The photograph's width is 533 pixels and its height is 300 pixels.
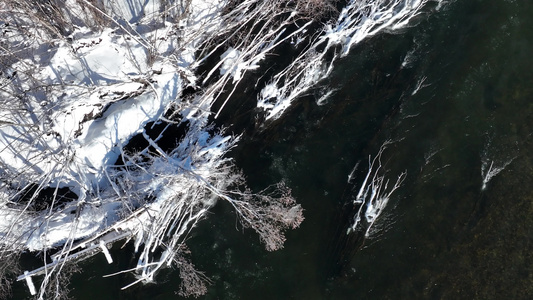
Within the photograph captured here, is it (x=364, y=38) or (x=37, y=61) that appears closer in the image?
(x=37, y=61)

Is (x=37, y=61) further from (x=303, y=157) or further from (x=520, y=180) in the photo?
(x=520, y=180)

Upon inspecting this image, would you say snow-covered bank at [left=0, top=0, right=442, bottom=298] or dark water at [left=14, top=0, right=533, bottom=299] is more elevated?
snow-covered bank at [left=0, top=0, right=442, bottom=298]

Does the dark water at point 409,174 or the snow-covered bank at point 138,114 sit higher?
the snow-covered bank at point 138,114

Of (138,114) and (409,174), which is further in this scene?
(409,174)

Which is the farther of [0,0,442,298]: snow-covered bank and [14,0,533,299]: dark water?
[14,0,533,299]: dark water

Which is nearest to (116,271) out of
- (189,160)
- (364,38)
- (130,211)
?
(130,211)
